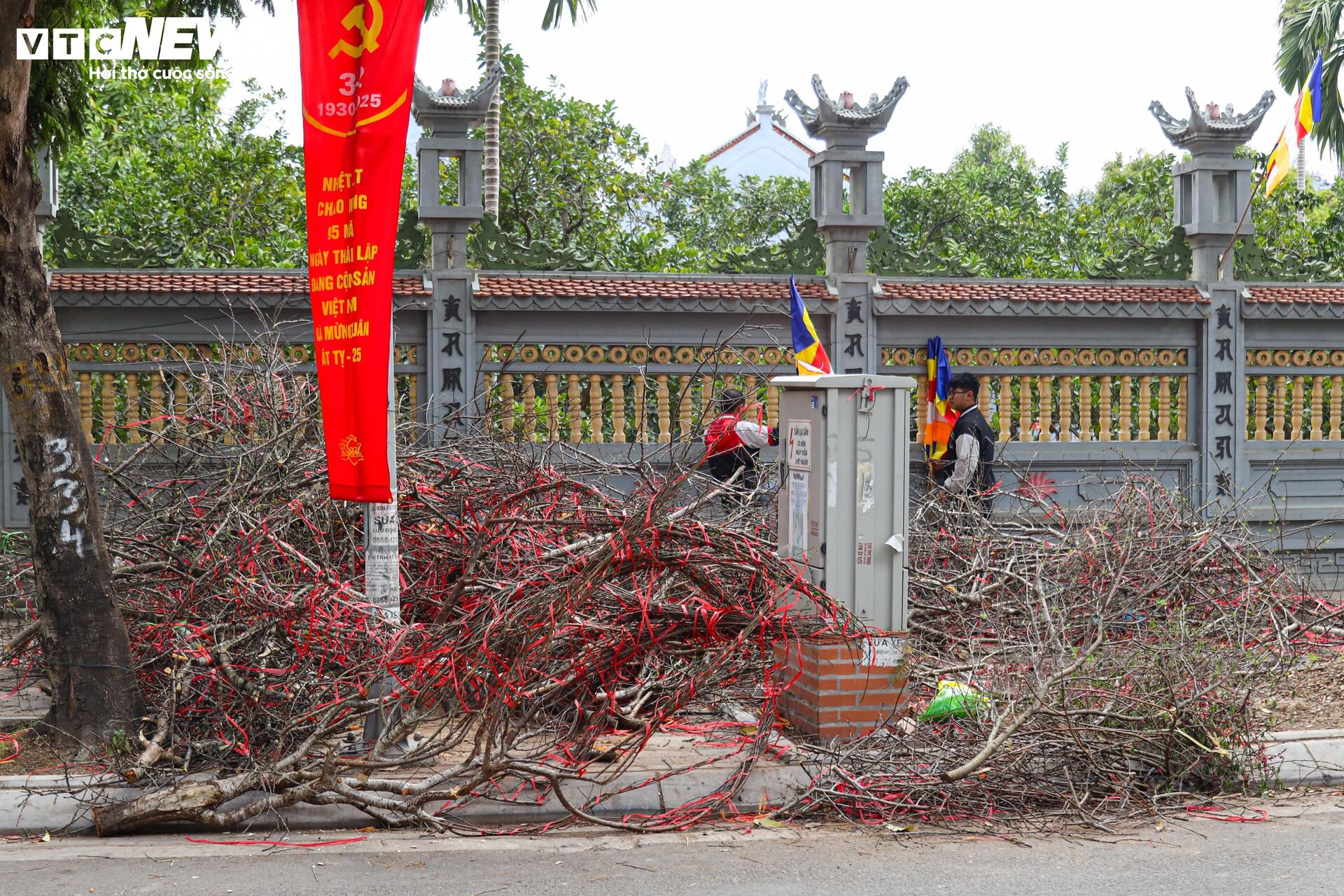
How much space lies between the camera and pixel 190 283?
11039 mm

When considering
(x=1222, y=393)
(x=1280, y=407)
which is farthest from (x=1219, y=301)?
(x=1280, y=407)

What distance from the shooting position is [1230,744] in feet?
20.9

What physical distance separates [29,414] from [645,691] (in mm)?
3400

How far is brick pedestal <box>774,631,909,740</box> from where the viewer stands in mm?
6582

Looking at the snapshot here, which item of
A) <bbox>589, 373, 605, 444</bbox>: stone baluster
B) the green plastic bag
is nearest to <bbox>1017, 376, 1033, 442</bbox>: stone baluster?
<bbox>589, 373, 605, 444</bbox>: stone baluster

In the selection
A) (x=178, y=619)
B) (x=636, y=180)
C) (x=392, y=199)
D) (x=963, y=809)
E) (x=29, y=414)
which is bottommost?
(x=963, y=809)

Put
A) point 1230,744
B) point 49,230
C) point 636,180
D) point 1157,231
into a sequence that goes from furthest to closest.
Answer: point 1157,231, point 636,180, point 49,230, point 1230,744

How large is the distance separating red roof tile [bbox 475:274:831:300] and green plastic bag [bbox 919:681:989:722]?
562cm

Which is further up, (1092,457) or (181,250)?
(181,250)

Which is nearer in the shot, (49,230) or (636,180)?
(49,230)

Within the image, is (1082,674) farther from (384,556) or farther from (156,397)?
(156,397)

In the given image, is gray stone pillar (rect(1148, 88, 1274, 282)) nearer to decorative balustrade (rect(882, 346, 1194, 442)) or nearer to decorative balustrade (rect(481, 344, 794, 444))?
decorative balustrade (rect(882, 346, 1194, 442))

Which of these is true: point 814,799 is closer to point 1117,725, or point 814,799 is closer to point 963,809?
point 963,809

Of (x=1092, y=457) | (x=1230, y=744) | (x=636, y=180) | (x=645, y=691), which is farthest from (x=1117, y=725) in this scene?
(x=636, y=180)
